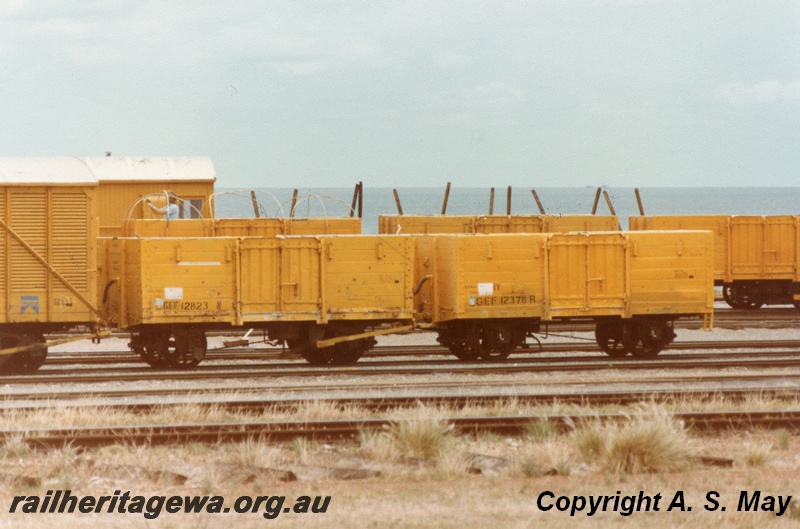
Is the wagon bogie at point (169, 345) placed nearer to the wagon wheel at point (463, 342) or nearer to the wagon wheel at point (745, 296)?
the wagon wheel at point (463, 342)

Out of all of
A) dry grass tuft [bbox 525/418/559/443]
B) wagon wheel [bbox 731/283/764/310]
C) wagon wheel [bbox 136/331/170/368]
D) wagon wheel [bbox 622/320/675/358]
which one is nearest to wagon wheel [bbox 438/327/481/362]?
wagon wheel [bbox 622/320/675/358]

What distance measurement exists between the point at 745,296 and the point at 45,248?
20.5 metres

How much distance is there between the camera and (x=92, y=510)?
966cm

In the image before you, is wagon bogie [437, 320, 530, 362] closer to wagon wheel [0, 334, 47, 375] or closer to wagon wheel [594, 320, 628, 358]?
wagon wheel [594, 320, 628, 358]

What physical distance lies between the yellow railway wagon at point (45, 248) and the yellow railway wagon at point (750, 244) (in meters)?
16.6

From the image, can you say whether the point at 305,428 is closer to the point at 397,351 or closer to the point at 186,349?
the point at 186,349

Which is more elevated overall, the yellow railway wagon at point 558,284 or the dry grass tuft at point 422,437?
the yellow railway wagon at point 558,284

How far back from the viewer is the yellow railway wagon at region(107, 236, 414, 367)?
18844 millimetres

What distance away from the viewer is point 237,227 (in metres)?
26.5

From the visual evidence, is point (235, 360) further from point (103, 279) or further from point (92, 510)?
point (92, 510)

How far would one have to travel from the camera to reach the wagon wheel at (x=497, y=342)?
66.7ft

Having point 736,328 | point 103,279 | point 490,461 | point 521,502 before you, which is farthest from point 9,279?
point 736,328

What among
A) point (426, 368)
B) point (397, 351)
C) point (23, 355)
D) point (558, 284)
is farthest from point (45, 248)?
point (558, 284)

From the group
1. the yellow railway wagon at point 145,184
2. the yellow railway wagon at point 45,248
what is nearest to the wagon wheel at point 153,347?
the yellow railway wagon at point 45,248
